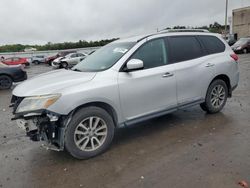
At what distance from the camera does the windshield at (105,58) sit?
15.1 ft

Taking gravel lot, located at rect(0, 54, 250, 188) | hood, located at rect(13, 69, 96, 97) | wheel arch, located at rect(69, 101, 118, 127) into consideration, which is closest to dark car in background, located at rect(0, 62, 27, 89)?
gravel lot, located at rect(0, 54, 250, 188)

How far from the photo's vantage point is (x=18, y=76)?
1288 cm

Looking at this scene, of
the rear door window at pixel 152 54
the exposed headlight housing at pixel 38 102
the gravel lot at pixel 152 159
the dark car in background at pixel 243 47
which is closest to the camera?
Answer: the gravel lot at pixel 152 159

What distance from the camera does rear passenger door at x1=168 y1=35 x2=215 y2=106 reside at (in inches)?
201

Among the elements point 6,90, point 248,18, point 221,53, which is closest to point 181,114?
point 221,53

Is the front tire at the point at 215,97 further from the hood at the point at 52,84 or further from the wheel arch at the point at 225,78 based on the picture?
the hood at the point at 52,84

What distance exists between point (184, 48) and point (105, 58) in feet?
5.27

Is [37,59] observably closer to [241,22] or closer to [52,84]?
[241,22]

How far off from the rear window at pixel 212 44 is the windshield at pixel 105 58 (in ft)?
6.05

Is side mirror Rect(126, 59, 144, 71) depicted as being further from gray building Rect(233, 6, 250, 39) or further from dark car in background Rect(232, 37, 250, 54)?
gray building Rect(233, 6, 250, 39)

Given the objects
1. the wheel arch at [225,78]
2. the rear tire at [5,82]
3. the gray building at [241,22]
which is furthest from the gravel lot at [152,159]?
the gray building at [241,22]

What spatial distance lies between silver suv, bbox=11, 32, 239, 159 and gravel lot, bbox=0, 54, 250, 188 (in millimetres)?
370

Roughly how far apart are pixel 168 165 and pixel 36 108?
6.50 ft

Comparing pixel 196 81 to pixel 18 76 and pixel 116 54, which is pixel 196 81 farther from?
pixel 18 76
